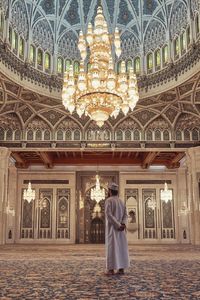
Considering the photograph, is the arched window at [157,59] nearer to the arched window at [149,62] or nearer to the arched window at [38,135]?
the arched window at [149,62]

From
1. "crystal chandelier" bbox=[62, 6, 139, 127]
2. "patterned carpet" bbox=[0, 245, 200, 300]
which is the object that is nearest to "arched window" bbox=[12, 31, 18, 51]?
"crystal chandelier" bbox=[62, 6, 139, 127]

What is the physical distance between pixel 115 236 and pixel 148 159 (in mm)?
11162

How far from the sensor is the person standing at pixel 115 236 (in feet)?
15.2

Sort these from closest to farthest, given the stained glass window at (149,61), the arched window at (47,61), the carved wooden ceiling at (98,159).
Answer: the arched window at (47,61)
the stained glass window at (149,61)
the carved wooden ceiling at (98,159)

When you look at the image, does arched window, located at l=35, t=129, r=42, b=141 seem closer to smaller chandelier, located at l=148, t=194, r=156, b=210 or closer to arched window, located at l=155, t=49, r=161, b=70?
arched window, located at l=155, t=49, r=161, b=70

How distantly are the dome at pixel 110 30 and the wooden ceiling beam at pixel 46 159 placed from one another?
3.54 m

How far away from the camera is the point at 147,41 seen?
13.0m

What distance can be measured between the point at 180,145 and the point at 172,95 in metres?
1.96

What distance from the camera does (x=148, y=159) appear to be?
15750 millimetres

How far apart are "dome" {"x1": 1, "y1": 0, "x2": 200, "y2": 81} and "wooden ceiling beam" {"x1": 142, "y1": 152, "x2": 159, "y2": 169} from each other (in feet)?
11.6

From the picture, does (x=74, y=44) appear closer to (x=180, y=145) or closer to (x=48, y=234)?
(x=180, y=145)

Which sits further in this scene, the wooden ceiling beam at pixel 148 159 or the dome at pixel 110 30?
the wooden ceiling beam at pixel 148 159

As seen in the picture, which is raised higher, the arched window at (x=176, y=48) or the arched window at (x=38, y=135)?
the arched window at (x=176, y=48)

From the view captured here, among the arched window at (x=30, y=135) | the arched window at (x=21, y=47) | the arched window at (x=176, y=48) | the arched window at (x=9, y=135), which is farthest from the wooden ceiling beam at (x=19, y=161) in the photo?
the arched window at (x=176, y=48)
